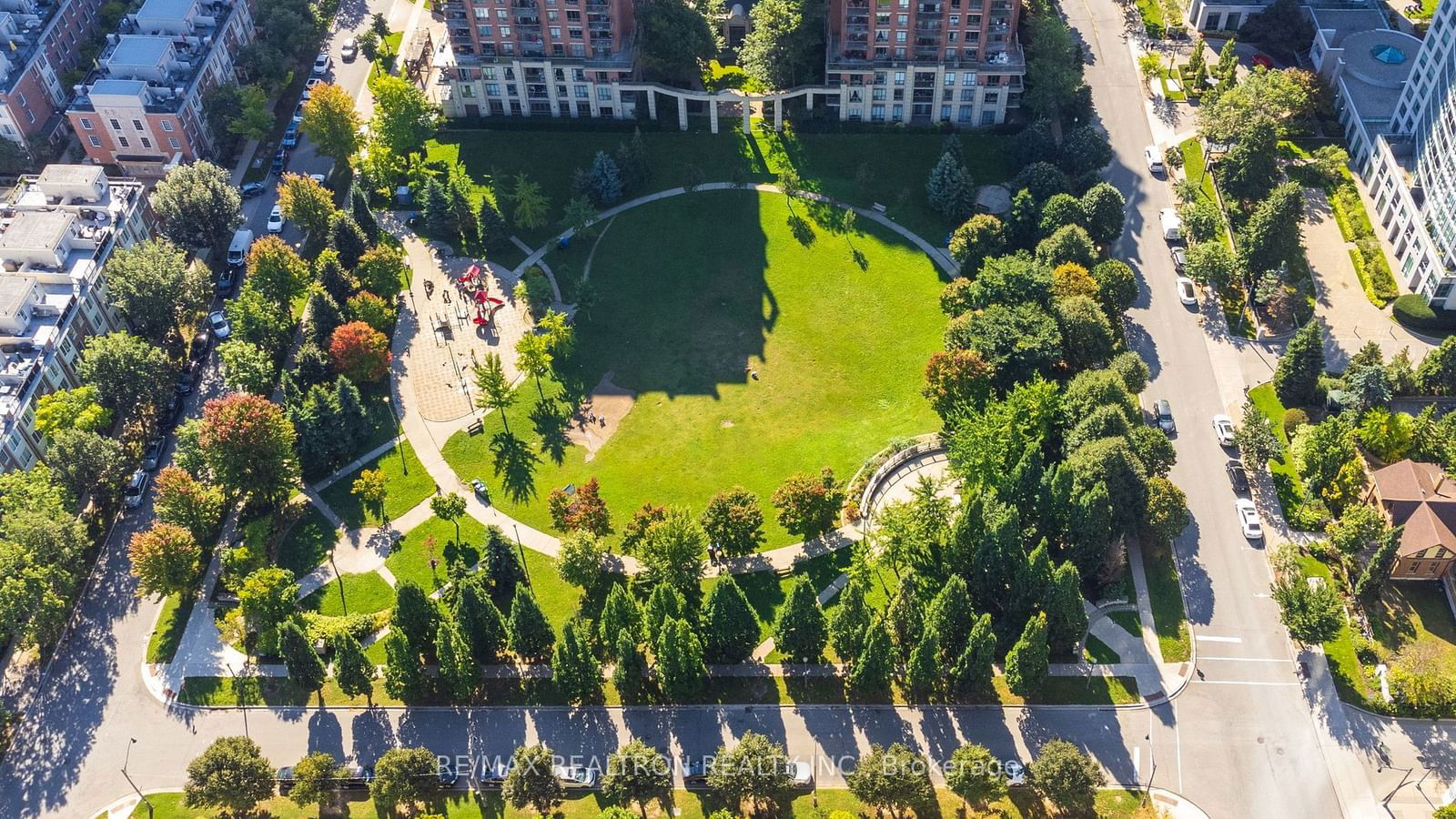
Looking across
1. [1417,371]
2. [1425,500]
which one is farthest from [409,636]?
[1417,371]

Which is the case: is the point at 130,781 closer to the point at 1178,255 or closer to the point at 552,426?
the point at 552,426

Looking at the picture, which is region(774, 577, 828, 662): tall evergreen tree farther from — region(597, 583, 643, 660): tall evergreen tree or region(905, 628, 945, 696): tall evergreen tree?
region(597, 583, 643, 660): tall evergreen tree

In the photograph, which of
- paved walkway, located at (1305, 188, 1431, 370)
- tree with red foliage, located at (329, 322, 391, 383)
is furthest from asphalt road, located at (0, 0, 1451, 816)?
paved walkway, located at (1305, 188, 1431, 370)

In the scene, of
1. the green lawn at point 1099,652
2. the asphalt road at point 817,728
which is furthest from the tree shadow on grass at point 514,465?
the green lawn at point 1099,652

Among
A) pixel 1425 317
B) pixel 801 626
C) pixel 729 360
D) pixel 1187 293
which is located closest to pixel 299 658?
pixel 801 626

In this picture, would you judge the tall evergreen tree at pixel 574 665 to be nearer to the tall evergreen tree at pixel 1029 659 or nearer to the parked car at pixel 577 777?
the parked car at pixel 577 777

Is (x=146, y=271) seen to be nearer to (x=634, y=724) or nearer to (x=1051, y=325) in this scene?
(x=634, y=724)

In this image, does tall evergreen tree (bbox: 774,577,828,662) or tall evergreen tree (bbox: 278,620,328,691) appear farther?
tall evergreen tree (bbox: 278,620,328,691)
